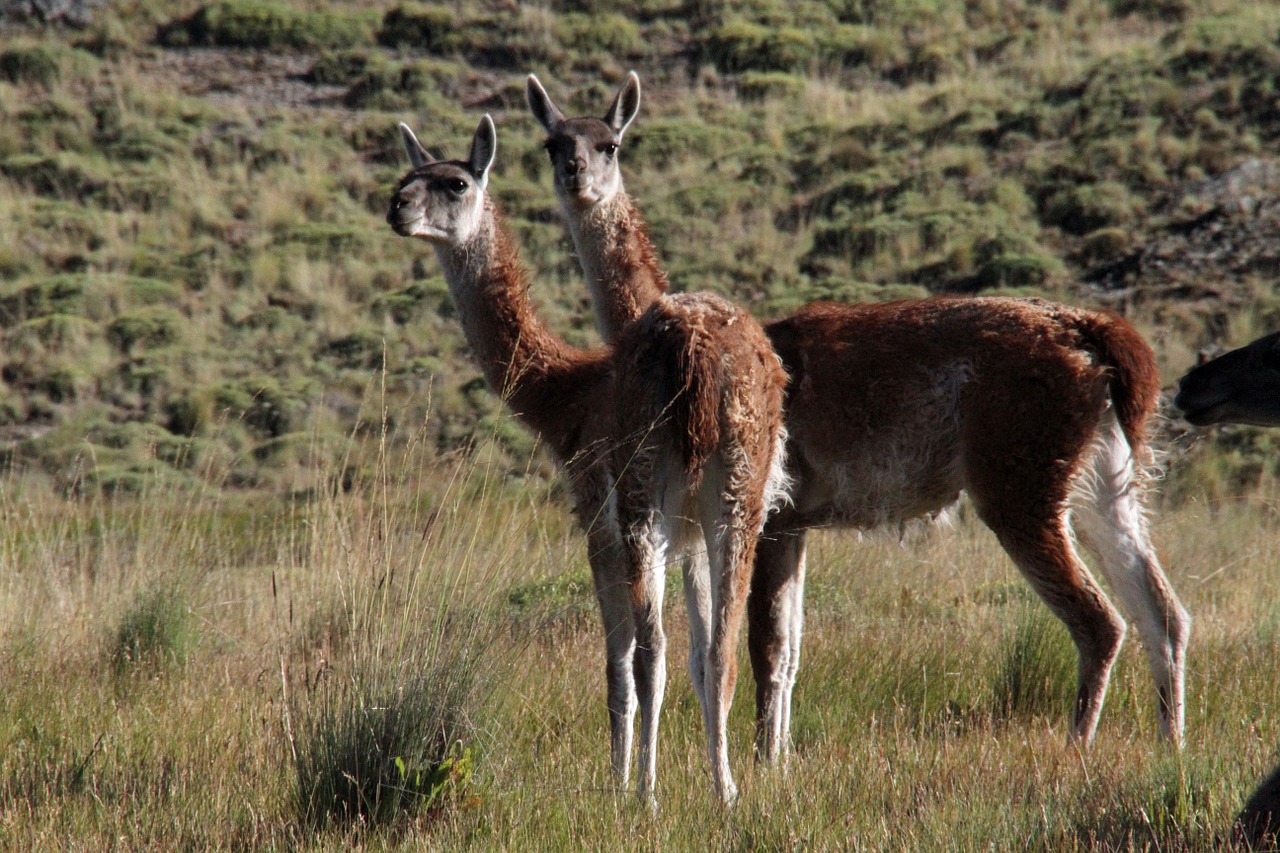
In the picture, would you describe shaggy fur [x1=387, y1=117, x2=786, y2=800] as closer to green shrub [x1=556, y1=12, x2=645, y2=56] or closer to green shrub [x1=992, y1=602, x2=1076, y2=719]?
green shrub [x1=992, y1=602, x2=1076, y2=719]

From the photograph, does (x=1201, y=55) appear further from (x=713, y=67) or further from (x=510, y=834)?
(x=510, y=834)

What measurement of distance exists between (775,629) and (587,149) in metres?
2.94

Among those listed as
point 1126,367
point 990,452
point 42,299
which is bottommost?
point 42,299

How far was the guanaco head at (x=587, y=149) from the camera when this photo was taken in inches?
280

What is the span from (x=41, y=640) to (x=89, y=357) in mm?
12668

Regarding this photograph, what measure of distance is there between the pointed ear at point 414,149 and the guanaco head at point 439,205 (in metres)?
0.64

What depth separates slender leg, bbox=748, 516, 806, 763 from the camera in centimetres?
568

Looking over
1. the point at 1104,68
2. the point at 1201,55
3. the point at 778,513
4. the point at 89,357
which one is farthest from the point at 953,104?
the point at 778,513

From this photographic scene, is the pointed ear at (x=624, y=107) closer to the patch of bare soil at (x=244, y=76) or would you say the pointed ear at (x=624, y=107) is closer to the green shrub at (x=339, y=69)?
the patch of bare soil at (x=244, y=76)

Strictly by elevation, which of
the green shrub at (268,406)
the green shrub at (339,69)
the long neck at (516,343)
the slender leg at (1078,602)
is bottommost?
the green shrub at (268,406)

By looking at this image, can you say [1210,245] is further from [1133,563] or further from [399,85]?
[399,85]

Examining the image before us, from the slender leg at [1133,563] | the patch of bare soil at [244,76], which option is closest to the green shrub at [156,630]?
the slender leg at [1133,563]

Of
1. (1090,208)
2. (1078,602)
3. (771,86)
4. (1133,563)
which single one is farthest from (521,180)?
(1078,602)

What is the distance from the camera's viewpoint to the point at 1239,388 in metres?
4.07
